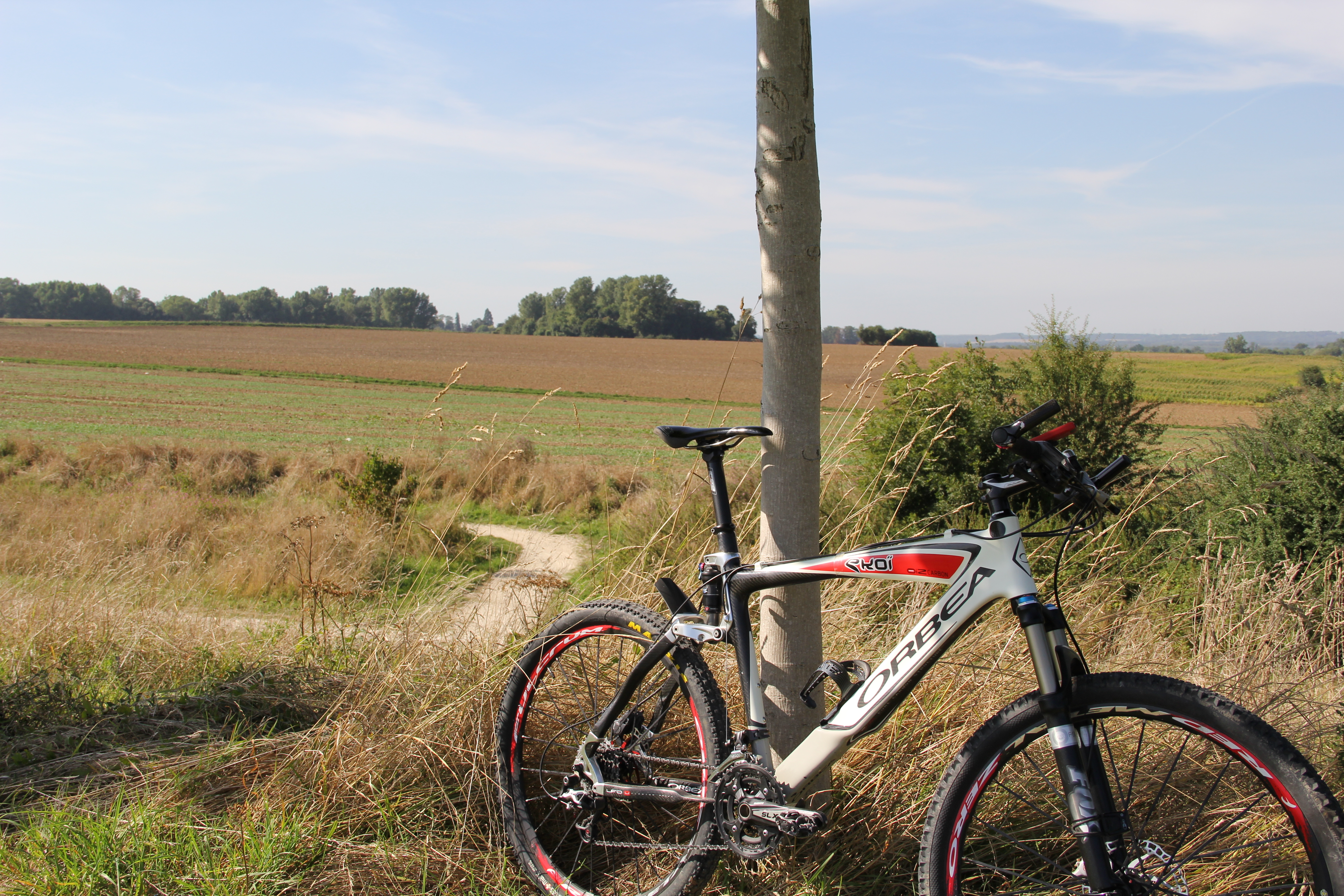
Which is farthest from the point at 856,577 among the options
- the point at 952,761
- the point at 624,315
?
the point at 624,315

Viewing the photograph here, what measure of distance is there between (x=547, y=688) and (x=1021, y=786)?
5.20 ft

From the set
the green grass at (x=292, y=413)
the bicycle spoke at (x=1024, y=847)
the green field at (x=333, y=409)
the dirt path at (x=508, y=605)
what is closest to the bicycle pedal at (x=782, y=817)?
the bicycle spoke at (x=1024, y=847)

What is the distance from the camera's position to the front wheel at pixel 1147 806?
1.63 meters

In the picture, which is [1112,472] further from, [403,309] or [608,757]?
[403,309]

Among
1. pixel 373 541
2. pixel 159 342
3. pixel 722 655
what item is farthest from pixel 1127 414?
pixel 159 342

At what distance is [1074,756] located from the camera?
1.78 metres

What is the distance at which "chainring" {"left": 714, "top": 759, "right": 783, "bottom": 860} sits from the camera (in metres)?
2.21

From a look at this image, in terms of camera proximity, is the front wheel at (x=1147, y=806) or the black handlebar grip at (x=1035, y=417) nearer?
the front wheel at (x=1147, y=806)

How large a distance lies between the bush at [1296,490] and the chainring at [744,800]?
4.08 metres

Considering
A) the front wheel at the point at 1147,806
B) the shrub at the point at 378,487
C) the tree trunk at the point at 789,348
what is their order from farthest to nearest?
the shrub at the point at 378,487
the tree trunk at the point at 789,348
the front wheel at the point at 1147,806

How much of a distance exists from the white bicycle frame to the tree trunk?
299mm

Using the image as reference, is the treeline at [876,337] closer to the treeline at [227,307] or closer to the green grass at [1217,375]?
the green grass at [1217,375]

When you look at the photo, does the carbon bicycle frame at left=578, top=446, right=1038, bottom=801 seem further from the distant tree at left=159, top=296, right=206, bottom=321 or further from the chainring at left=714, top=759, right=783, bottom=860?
the distant tree at left=159, top=296, right=206, bottom=321

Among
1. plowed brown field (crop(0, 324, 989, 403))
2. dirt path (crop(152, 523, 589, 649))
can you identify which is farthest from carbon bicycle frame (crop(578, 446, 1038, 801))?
plowed brown field (crop(0, 324, 989, 403))
